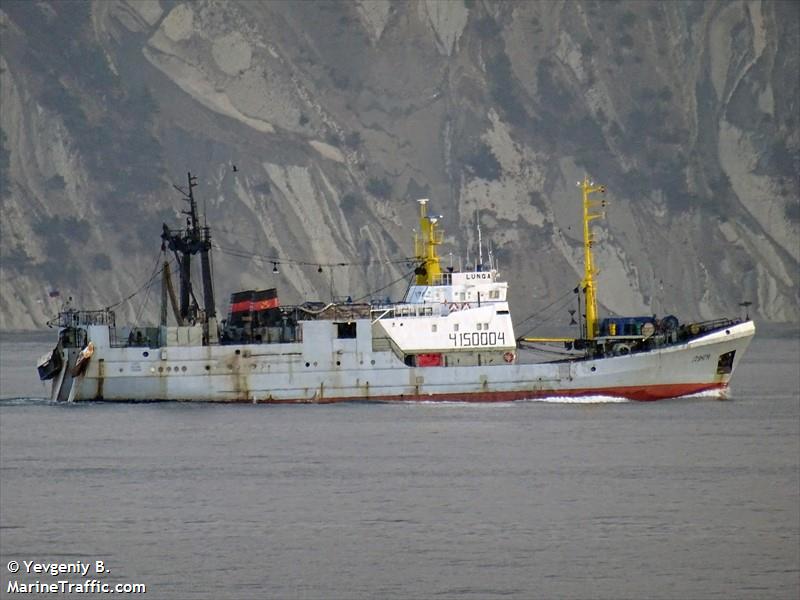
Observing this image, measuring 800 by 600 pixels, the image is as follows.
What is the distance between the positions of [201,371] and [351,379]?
5.52 metres

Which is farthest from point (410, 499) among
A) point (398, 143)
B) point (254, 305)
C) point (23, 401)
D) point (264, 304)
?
point (398, 143)

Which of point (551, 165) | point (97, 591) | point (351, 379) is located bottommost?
point (97, 591)

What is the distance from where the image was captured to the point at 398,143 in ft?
502

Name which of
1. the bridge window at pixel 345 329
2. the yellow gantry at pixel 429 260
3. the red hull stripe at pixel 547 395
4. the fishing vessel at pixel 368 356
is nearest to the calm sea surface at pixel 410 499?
the red hull stripe at pixel 547 395

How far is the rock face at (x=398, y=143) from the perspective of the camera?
14312 cm

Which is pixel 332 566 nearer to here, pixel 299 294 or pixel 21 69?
pixel 299 294

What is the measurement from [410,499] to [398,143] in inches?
4326

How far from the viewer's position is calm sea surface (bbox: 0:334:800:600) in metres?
36.2

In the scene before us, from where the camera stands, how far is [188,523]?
41531 millimetres

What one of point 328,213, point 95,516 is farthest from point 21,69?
point 95,516

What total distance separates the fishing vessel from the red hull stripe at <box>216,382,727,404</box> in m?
0.04

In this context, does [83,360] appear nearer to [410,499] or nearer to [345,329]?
[345,329]

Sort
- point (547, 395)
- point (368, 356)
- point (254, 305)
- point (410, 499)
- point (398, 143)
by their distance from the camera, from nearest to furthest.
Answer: point (410, 499) < point (368, 356) < point (547, 395) < point (254, 305) < point (398, 143)

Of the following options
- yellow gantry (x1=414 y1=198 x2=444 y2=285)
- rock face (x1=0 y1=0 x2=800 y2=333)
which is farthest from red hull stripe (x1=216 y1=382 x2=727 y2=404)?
rock face (x1=0 y1=0 x2=800 y2=333)
